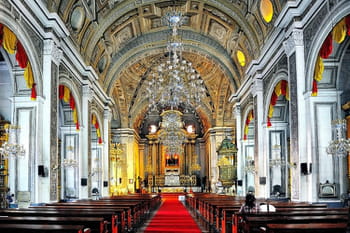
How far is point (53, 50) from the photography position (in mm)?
13641

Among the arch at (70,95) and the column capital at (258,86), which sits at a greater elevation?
the column capital at (258,86)

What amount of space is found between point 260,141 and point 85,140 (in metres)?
6.91

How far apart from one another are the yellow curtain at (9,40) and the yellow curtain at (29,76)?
1.01 m

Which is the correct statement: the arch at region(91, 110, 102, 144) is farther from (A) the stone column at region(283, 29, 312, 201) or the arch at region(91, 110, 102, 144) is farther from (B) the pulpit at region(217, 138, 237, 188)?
(A) the stone column at region(283, 29, 312, 201)

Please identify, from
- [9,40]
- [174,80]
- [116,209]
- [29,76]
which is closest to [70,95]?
[174,80]

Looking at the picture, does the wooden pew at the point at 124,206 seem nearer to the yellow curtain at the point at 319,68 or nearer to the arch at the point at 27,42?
the arch at the point at 27,42

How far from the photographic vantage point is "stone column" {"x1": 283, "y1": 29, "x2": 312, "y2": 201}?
1231cm

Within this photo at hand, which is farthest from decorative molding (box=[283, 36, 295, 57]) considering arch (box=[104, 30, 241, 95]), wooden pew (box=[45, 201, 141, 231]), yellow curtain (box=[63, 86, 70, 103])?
arch (box=[104, 30, 241, 95])

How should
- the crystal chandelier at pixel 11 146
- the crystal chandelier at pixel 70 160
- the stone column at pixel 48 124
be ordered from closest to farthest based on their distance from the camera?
the crystal chandelier at pixel 11 146 < the stone column at pixel 48 124 < the crystal chandelier at pixel 70 160

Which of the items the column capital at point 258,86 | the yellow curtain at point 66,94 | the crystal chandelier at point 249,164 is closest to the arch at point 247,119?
the crystal chandelier at point 249,164

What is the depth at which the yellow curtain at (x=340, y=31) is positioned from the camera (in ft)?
33.9

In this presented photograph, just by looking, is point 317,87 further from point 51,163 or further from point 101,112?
point 101,112

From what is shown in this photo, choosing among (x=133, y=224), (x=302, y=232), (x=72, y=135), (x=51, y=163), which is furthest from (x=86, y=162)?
(x=302, y=232)

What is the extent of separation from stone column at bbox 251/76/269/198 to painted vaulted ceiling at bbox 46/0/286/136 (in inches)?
65.9
